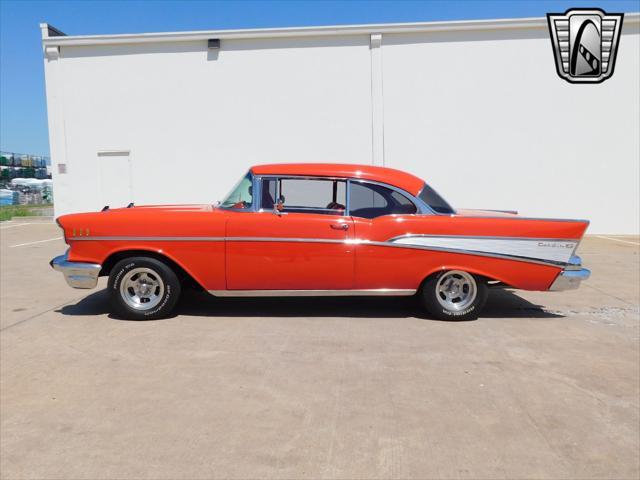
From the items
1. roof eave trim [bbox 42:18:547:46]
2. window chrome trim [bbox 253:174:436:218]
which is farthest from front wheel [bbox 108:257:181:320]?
roof eave trim [bbox 42:18:547:46]

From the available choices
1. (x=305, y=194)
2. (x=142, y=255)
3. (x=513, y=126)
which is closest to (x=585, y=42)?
(x=513, y=126)

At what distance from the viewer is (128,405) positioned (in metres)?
3.49

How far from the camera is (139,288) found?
5.58 metres

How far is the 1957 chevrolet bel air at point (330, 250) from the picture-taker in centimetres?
541

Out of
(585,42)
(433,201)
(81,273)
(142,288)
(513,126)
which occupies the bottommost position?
(142,288)

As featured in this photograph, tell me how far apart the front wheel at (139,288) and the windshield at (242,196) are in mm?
954

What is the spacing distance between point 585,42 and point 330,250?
12427mm

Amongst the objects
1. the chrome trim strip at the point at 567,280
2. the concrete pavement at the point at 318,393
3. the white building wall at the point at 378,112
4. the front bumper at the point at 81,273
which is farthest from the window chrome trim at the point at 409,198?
the white building wall at the point at 378,112

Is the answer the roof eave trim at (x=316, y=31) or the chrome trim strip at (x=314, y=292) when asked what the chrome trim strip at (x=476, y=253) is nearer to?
the chrome trim strip at (x=314, y=292)

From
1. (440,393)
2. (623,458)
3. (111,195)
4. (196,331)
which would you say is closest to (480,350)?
(440,393)

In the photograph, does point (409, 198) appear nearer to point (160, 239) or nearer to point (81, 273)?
point (160, 239)

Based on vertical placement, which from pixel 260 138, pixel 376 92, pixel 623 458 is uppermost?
pixel 376 92

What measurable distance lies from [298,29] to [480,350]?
1182 cm

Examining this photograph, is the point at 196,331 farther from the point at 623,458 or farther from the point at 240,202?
the point at 623,458
